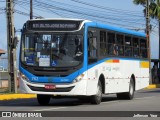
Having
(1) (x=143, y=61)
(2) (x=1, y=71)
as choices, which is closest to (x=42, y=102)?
(1) (x=143, y=61)

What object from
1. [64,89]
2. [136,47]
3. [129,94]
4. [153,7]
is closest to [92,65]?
[64,89]

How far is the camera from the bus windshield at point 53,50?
20.6 m

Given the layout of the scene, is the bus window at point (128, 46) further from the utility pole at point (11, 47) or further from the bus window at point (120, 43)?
the utility pole at point (11, 47)

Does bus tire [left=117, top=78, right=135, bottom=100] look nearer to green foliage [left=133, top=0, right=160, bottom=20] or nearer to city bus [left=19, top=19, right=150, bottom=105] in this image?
city bus [left=19, top=19, right=150, bottom=105]

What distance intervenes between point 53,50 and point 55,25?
38.0 inches

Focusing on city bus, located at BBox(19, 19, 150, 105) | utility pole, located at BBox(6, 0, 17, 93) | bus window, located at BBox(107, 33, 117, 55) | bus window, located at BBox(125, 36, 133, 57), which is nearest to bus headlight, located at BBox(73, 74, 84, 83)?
city bus, located at BBox(19, 19, 150, 105)

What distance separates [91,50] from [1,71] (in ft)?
85.4

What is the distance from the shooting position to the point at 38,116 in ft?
53.6

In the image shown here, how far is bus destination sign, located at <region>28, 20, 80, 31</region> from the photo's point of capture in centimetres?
2091

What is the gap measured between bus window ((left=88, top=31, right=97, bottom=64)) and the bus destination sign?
2.65 feet

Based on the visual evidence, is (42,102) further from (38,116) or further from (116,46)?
(38,116)

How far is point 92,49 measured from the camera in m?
21.4

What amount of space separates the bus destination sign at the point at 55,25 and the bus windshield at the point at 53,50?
0.24m

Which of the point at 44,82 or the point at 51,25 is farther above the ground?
the point at 51,25
